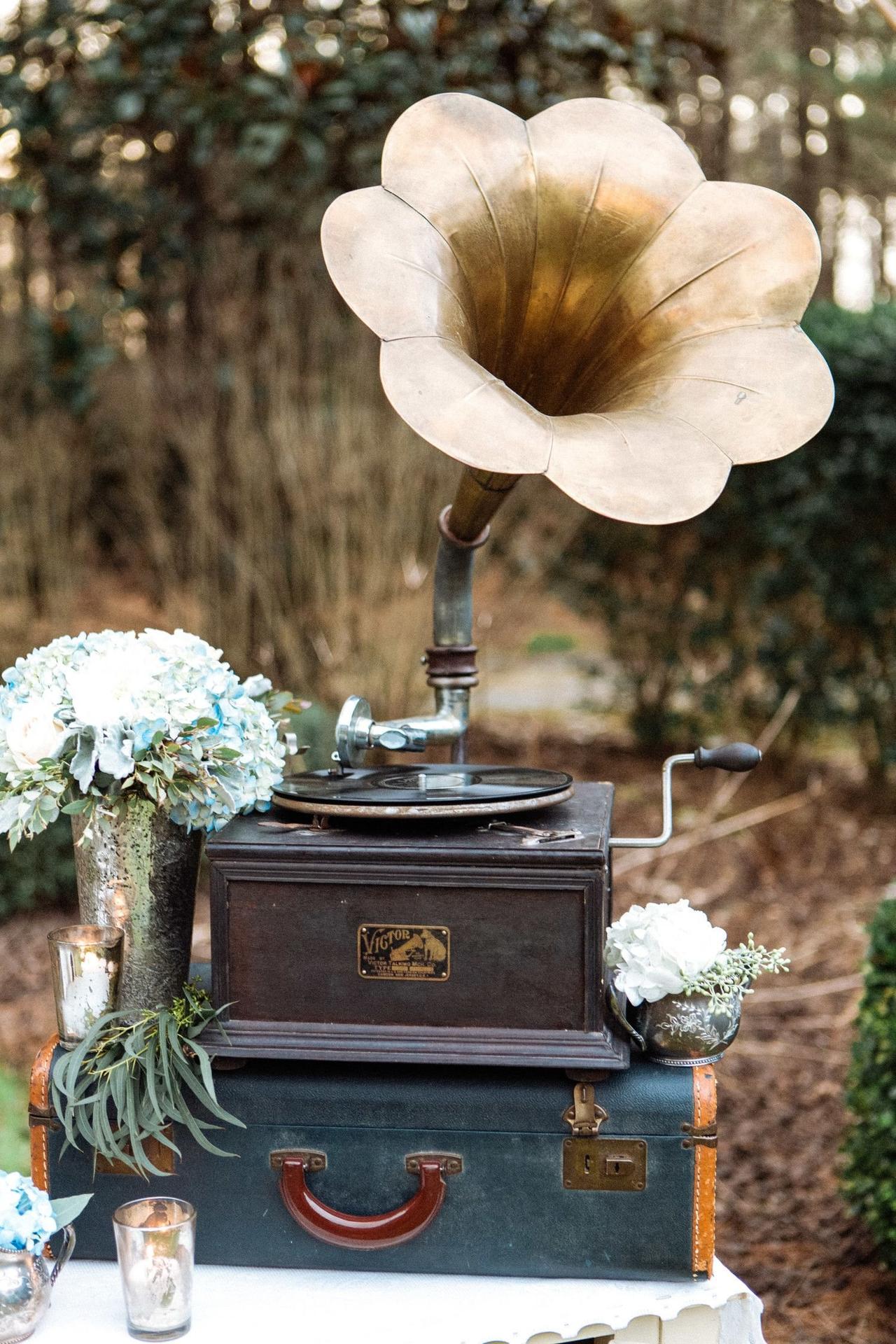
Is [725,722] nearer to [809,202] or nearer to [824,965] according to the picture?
[824,965]

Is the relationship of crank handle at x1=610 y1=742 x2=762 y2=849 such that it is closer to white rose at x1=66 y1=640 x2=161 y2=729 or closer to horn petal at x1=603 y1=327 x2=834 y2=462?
horn petal at x1=603 y1=327 x2=834 y2=462

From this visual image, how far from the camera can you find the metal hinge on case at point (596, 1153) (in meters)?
1.38

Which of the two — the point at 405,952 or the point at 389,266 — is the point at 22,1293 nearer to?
the point at 405,952

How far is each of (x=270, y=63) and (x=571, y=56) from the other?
911 mm

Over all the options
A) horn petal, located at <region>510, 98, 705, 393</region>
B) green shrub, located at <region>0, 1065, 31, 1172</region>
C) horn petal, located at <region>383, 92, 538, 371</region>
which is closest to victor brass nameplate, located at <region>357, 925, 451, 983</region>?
horn petal, located at <region>383, 92, 538, 371</region>

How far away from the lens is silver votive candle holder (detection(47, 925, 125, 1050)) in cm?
139

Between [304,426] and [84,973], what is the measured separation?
113 inches

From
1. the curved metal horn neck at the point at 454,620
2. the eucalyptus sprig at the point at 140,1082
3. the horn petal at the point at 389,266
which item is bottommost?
the eucalyptus sprig at the point at 140,1082

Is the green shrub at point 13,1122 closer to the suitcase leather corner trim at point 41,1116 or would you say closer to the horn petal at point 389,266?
the suitcase leather corner trim at point 41,1116

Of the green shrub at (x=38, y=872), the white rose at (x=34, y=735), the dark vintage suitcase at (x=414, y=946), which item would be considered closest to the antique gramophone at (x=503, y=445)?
the dark vintage suitcase at (x=414, y=946)

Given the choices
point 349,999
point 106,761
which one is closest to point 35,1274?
point 349,999

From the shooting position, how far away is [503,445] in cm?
133

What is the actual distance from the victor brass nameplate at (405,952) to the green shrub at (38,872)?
244 centimetres

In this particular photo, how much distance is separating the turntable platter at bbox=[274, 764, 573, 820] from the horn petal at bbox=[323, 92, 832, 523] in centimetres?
34
